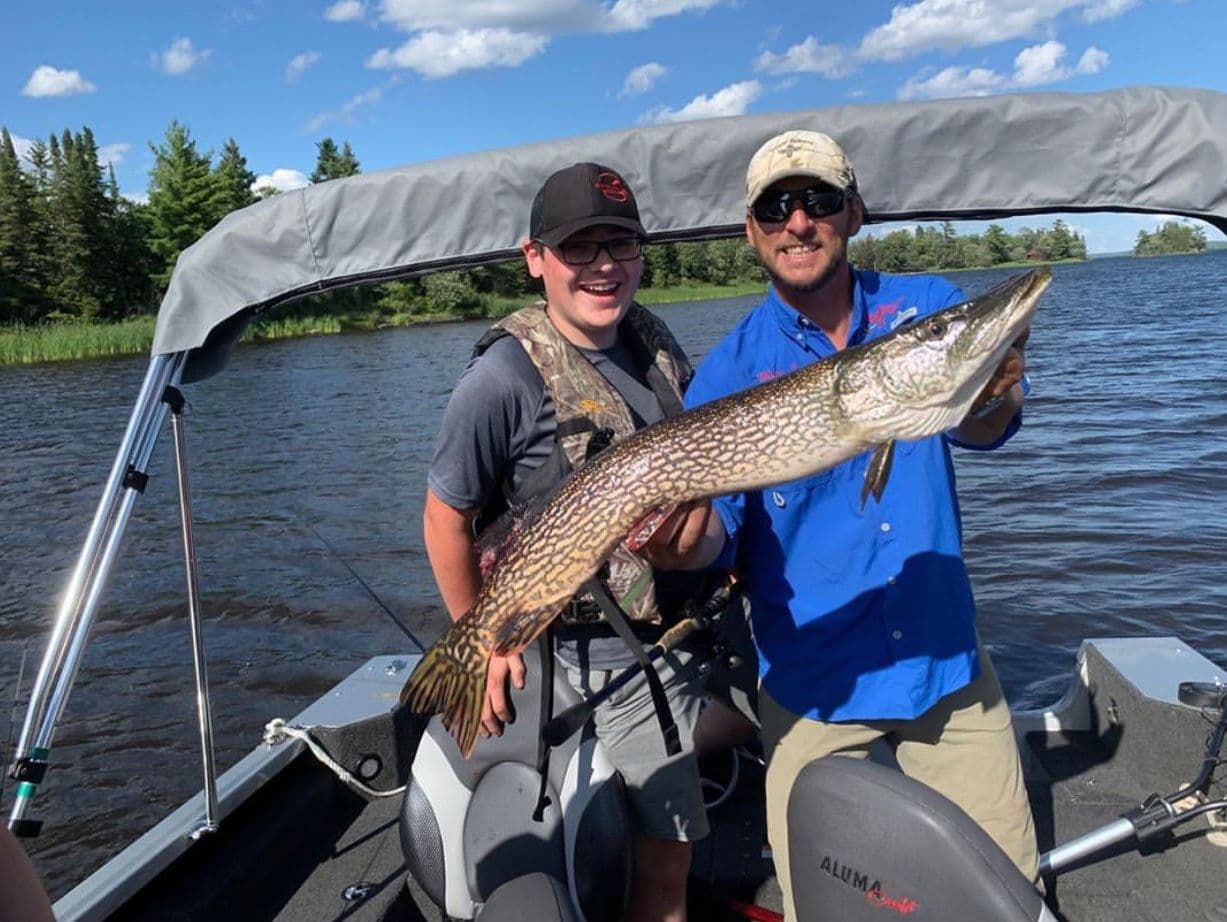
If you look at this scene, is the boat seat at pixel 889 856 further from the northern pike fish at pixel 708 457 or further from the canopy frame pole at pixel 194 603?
the canopy frame pole at pixel 194 603

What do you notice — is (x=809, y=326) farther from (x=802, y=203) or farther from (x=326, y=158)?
(x=326, y=158)

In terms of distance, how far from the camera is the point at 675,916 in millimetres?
3180

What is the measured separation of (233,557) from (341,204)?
34.6 ft

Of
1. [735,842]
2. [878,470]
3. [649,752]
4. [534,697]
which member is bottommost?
[735,842]

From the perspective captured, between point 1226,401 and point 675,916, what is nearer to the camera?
point 675,916

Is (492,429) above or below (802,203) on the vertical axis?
below

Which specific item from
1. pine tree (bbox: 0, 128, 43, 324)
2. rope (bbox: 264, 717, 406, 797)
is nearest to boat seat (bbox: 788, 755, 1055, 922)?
rope (bbox: 264, 717, 406, 797)

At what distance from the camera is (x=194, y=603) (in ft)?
12.0

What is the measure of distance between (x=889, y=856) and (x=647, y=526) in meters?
1.06

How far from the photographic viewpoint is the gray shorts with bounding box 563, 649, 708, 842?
3.06 meters

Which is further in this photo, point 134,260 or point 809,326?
point 134,260

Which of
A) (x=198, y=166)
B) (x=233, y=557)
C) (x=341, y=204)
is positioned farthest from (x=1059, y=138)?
(x=198, y=166)

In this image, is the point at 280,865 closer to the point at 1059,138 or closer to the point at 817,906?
the point at 817,906

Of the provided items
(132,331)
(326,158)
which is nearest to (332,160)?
(326,158)
